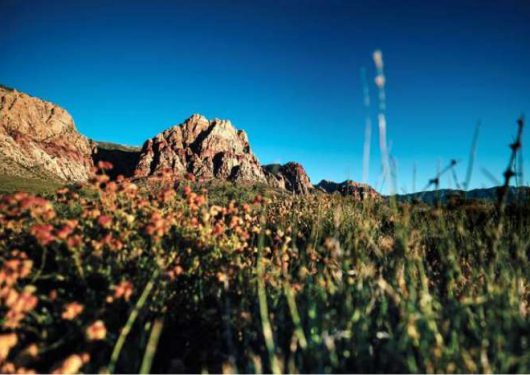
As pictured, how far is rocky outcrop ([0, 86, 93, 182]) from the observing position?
142 m

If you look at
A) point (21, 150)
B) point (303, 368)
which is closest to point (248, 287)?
point (303, 368)

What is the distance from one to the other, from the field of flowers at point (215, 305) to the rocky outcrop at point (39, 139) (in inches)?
5915

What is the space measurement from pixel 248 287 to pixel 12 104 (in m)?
223

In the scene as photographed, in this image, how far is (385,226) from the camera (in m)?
6.87

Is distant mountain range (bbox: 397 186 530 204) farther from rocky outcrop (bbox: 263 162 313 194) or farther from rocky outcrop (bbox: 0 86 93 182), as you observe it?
rocky outcrop (bbox: 0 86 93 182)

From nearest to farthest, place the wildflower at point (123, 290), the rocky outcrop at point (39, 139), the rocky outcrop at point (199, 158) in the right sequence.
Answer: the wildflower at point (123, 290) → the rocky outcrop at point (39, 139) → the rocky outcrop at point (199, 158)

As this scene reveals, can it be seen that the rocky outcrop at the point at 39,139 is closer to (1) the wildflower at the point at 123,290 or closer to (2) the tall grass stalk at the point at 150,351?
(1) the wildflower at the point at 123,290

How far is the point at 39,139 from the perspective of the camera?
176 m

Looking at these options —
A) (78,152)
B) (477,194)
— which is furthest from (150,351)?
(78,152)

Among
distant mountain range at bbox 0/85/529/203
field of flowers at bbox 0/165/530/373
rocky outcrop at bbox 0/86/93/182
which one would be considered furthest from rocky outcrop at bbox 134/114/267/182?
field of flowers at bbox 0/165/530/373

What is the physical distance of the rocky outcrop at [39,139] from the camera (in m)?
142

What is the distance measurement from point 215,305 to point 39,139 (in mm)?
208340

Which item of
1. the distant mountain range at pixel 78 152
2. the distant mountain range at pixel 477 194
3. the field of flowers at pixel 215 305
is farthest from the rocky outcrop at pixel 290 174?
the distant mountain range at pixel 78 152

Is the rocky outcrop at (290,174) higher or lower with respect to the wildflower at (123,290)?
higher
